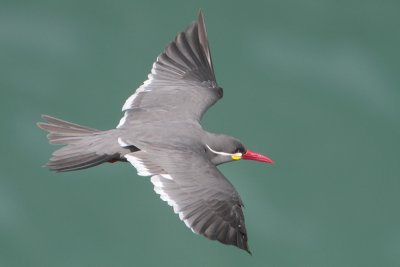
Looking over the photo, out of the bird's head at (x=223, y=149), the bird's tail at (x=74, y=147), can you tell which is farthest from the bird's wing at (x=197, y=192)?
the bird's head at (x=223, y=149)

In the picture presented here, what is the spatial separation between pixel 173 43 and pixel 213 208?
9.86 ft

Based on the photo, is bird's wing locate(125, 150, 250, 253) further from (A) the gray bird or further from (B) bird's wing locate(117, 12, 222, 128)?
(B) bird's wing locate(117, 12, 222, 128)

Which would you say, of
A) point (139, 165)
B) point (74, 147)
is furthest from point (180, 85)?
point (139, 165)

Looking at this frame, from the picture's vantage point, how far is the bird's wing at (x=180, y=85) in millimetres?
9844

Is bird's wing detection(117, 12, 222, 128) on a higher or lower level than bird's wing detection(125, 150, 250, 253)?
higher

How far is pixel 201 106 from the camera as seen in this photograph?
10109 millimetres

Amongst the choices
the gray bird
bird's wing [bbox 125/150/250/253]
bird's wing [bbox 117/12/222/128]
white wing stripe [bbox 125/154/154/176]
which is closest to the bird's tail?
the gray bird

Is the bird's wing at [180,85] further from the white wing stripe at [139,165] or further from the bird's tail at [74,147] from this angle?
the white wing stripe at [139,165]

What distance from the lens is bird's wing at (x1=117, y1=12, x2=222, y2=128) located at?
9844 millimetres

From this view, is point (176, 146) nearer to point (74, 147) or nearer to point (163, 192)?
point (163, 192)

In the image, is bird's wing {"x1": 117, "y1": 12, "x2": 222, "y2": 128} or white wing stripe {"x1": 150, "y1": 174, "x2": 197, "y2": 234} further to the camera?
bird's wing {"x1": 117, "y1": 12, "x2": 222, "y2": 128}

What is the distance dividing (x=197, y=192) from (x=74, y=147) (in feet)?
4.55

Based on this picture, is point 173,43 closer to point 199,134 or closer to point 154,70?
point 154,70

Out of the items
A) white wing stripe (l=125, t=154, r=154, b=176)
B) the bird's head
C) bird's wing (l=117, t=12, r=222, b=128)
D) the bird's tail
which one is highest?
bird's wing (l=117, t=12, r=222, b=128)
